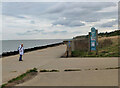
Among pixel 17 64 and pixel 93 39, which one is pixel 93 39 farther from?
pixel 17 64

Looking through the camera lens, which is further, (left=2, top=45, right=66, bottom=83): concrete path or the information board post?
the information board post

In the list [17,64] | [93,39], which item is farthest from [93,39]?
[17,64]

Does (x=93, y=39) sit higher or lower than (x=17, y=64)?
higher

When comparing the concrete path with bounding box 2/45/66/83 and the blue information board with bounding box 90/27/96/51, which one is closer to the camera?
the concrete path with bounding box 2/45/66/83


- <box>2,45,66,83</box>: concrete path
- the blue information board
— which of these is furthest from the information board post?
<box>2,45,66,83</box>: concrete path

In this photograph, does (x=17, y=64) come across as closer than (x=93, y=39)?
Yes

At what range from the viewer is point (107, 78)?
719 centimetres

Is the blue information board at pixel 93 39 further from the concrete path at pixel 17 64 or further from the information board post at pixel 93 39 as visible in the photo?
the concrete path at pixel 17 64

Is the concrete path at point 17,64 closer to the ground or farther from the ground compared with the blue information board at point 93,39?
closer to the ground

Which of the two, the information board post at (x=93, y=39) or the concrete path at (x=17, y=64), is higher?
the information board post at (x=93, y=39)

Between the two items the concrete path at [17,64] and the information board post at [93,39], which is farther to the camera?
the information board post at [93,39]

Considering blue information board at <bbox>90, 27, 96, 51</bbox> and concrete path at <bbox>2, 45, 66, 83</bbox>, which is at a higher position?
blue information board at <bbox>90, 27, 96, 51</bbox>

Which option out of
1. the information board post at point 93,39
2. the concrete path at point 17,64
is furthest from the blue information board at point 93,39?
the concrete path at point 17,64

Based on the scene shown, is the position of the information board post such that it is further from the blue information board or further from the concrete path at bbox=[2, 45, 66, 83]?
the concrete path at bbox=[2, 45, 66, 83]
